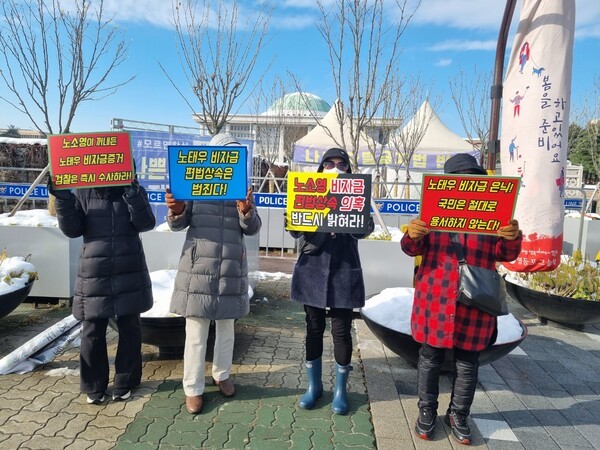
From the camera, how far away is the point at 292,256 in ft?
34.2

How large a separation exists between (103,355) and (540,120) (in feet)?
15.0

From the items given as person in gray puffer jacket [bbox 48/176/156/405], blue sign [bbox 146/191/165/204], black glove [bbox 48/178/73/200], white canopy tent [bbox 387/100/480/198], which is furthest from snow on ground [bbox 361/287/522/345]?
white canopy tent [bbox 387/100/480/198]

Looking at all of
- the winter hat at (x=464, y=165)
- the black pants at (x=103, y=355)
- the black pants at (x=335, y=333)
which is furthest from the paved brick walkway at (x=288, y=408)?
the winter hat at (x=464, y=165)

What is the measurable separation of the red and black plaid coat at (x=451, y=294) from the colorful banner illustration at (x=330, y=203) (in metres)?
0.44

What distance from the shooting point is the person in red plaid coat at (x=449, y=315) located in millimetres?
2732

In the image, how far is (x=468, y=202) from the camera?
2.67 meters

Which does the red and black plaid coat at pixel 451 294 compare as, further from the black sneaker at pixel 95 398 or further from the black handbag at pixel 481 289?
the black sneaker at pixel 95 398

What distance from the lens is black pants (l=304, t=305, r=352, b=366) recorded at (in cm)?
310

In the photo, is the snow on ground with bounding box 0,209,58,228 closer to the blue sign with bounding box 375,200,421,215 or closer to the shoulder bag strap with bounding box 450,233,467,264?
the shoulder bag strap with bounding box 450,233,467,264

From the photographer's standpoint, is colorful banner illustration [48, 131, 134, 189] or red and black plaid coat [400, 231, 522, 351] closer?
red and black plaid coat [400, 231, 522, 351]

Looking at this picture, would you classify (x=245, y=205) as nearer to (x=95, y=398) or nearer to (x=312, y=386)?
(x=312, y=386)

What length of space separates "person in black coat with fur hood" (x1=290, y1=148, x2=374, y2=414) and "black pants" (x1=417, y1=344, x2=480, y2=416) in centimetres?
55

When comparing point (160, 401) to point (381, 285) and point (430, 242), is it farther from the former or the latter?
point (381, 285)

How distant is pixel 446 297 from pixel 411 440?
0.98 m
